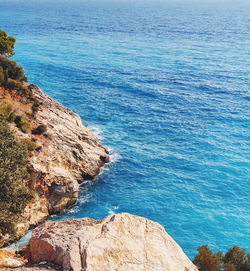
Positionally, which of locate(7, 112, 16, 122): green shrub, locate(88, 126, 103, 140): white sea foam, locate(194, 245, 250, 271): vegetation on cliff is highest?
locate(7, 112, 16, 122): green shrub

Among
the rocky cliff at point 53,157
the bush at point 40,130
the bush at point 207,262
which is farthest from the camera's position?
the bush at point 40,130

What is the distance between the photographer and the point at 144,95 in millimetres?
80500

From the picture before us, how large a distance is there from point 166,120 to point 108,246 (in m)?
48.0

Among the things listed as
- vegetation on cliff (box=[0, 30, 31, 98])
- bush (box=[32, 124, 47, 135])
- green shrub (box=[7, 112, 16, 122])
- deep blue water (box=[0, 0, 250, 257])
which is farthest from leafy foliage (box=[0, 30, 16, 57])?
bush (box=[32, 124, 47, 135])

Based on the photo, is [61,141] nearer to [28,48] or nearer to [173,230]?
[173,230]

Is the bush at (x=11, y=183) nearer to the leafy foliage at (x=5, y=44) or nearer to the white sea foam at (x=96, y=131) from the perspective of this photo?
→ the white sea foam at (x=96, y=131)

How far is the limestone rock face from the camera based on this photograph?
21.0 m

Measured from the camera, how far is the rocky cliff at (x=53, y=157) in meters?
38.9

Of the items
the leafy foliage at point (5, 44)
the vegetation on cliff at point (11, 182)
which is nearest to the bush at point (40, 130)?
the vegetation on cliff at point (11, 182)

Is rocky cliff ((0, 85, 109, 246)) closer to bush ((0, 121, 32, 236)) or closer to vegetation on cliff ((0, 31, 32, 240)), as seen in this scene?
vegetation on cliff ((0, 31, 32, 240))

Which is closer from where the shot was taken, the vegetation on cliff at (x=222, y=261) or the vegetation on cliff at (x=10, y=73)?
the vegetation on cliff at (x=222, y=261)

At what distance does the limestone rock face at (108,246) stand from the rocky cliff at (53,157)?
1076cm

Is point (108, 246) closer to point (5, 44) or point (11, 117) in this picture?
point (11, 117)

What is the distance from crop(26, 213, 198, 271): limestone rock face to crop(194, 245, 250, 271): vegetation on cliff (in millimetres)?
4998
